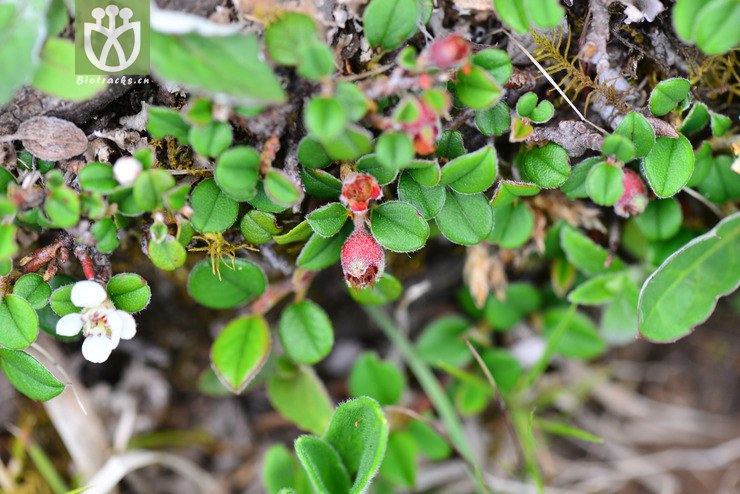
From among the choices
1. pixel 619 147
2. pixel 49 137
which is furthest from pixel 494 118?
pixel 49 137

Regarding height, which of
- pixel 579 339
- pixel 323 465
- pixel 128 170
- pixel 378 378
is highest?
pixel 128 170

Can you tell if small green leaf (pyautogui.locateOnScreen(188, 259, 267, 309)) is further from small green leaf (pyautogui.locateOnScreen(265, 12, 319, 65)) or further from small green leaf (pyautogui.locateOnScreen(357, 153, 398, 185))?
small green leaf (pyautogui.locateOnScreen(265, 12, 319, 65))

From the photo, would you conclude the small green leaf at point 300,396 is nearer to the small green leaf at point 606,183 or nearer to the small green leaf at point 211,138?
the small green leaf at point 211,138

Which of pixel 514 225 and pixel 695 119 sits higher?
pixel 695 119

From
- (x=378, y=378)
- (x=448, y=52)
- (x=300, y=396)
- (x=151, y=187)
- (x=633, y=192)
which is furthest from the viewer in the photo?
(x=378, y=378)

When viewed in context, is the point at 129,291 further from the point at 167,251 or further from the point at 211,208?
the point at 211,208

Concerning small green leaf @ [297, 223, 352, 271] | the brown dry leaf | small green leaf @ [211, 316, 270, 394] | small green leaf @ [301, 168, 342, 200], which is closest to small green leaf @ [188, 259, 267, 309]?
small green leaf @ [211, 316, 270, 394]

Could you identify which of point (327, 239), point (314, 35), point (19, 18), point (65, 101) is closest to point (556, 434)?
point (327, 239)
